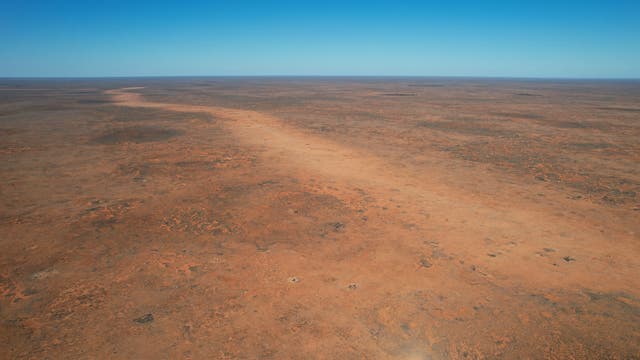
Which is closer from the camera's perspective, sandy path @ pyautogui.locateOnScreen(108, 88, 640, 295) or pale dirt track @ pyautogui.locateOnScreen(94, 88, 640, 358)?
pale dirt track @ pyautogui.locateOnScreen(94, 88, 640, 358)

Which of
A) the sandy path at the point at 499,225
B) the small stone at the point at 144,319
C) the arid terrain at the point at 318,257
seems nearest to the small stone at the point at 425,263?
the arid terrain at the point at 318,257

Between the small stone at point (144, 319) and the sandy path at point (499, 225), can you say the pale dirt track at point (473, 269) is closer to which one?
the sandy path at point (499, 225)

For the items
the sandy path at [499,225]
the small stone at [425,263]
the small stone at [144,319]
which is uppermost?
the sandy path at [499,225]

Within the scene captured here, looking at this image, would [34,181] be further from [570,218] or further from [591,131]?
[591,131]

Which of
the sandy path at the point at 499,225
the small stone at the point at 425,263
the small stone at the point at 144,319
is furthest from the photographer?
the small stone at the point at 425,263

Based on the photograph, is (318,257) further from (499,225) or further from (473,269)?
(499,225)

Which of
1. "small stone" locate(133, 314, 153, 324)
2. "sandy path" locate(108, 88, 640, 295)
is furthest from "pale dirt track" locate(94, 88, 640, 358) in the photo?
"small stone" locate(133, 314, 153, 324)

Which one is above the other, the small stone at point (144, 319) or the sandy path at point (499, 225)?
the sandy path at point (499, 225)

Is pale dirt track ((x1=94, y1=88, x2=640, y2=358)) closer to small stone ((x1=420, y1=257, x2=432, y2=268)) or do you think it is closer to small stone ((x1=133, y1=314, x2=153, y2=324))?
small stone ((x1=420, y1=257, x2=432, y2=268))

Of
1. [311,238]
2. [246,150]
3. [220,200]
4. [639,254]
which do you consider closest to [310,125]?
[246,150]
